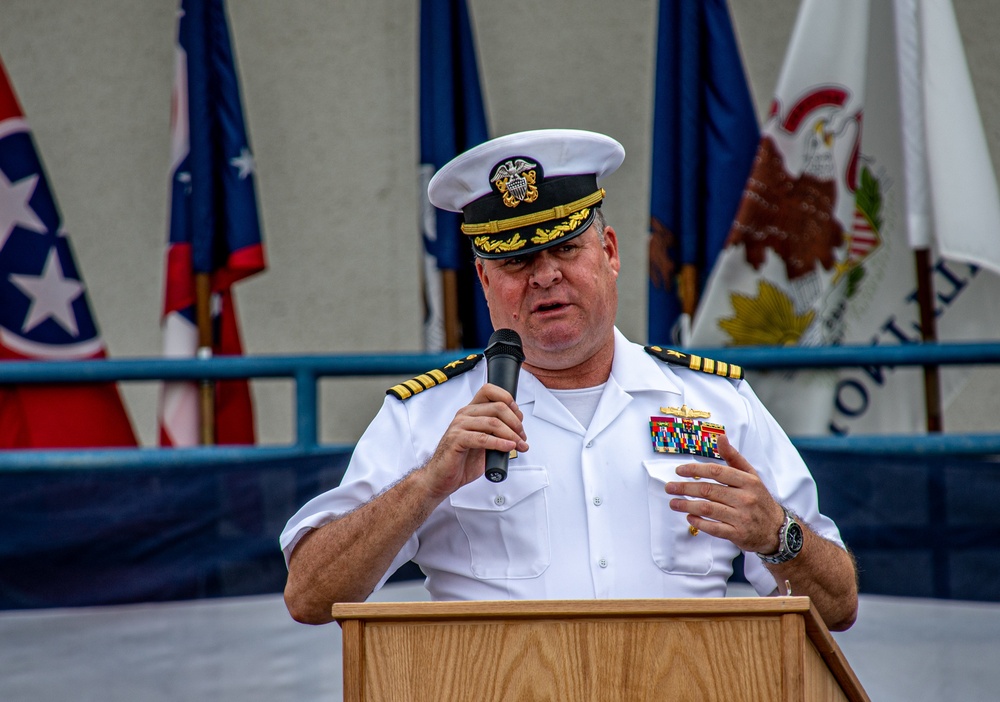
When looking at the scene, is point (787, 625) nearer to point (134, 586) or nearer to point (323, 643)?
point (323, 643)

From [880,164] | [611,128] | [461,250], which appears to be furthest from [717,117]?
[611,128]

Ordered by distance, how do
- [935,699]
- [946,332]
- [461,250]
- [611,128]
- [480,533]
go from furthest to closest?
[611,128]
[461,250]
[946,332]
[935,699]
[480,533]

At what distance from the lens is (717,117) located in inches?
167

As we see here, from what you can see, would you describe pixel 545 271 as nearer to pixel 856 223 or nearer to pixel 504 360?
pixel 504 360

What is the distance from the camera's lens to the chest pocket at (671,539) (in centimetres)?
220

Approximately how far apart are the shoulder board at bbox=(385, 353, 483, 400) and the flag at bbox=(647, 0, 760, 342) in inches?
71.5

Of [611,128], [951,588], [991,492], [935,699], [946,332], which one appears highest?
[611,128]

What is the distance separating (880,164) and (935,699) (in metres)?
1.74

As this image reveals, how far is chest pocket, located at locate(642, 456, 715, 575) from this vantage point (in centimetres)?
220

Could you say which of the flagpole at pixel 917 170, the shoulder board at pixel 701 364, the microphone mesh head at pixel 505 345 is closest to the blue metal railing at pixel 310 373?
the flagpole at pixel 917 170

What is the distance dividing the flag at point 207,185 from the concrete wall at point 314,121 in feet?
4.32

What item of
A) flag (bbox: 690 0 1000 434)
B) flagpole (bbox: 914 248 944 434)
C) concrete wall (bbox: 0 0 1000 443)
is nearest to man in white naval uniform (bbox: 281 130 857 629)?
flag (bbox: 690 0 1000 434)

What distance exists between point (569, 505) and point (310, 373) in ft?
5.43

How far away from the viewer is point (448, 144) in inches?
171
